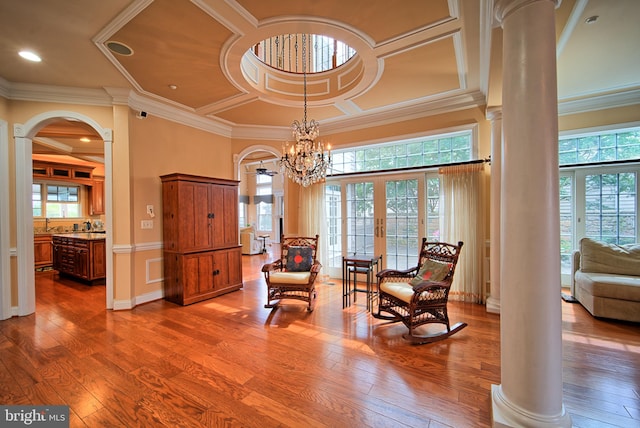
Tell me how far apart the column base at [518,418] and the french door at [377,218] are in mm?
3139

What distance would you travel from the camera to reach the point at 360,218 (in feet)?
17.5

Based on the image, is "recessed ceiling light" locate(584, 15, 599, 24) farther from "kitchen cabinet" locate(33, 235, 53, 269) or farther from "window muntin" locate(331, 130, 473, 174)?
"kitchen cabinet" locate(33, 235, 53, 269)

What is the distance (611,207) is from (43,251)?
11.6m

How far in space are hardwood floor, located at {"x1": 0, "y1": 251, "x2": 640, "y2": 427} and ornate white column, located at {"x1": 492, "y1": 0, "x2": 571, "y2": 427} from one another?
454 millimetres

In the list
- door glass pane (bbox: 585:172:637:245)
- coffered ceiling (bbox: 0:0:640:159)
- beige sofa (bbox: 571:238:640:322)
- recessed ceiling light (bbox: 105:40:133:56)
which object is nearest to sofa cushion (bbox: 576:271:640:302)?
beige sofa (bbox: 571:238:640:322)

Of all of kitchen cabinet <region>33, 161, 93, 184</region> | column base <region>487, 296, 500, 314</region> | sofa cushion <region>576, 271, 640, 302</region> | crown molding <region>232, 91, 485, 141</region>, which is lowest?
column base <region>487, 296, 500, 314</region>

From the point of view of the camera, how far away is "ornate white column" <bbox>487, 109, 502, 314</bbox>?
355 centimetres

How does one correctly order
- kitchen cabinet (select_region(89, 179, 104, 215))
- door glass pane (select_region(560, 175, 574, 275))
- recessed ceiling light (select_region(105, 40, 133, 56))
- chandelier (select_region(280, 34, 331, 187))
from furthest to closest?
kitchen cabinet (select_region(89, 179, 104, 215))
door glass pane (select_region(560, 175, 574, 275))
chandelier (select_region(280, 34, 331, 187))
recessed ceiling light (select_region(105, 40, 133, 56))

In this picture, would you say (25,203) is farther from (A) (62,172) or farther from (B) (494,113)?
(B) (494,113)

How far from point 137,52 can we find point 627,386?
5.51 m

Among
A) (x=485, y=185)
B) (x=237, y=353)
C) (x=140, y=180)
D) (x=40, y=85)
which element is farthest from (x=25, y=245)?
(x=485, y=185)

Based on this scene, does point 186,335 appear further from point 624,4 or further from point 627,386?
point 624,4

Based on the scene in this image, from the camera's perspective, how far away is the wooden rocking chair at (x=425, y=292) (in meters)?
2.97

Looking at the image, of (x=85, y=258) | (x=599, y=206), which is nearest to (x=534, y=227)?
(x=599, y=206)
